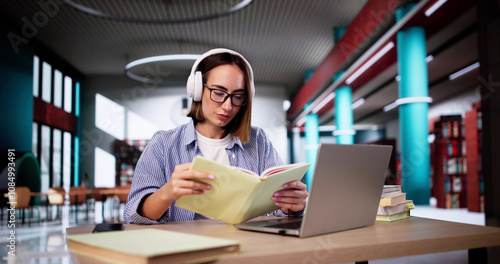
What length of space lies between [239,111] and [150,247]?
3.39ft

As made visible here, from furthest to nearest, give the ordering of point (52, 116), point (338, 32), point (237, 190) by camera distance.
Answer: point (52, 116) → point (338, 32) → point (237, 190)

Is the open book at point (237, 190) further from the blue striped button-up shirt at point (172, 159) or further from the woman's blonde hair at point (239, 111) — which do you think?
the woman's blonde hair at point (239, 111)

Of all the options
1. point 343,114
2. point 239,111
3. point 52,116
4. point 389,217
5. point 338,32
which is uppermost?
point 338,32

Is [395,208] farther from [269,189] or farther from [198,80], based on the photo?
[198,80]

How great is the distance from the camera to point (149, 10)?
8469 millimetres

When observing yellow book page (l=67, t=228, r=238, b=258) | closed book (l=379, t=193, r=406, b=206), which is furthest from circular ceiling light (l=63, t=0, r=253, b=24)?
yellow book page (l=67, t=228, r=238, b=258)

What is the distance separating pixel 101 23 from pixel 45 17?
1.21m

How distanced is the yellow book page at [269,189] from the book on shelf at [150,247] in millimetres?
295

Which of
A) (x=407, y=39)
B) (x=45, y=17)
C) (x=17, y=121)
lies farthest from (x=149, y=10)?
(x=407, y=39)

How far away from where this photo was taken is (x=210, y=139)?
5.39ft

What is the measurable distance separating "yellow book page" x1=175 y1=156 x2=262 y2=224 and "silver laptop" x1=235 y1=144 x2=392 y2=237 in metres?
0.07

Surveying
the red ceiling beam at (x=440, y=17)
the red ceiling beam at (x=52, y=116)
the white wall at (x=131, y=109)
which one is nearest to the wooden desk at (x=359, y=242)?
the red ceiling beam at (x=440, y=17)

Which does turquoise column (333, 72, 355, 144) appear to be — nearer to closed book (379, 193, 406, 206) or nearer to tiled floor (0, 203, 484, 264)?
tiled floor (0, 203, 484, 264)

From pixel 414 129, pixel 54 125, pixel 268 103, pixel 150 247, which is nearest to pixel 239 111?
pixel 150 247
